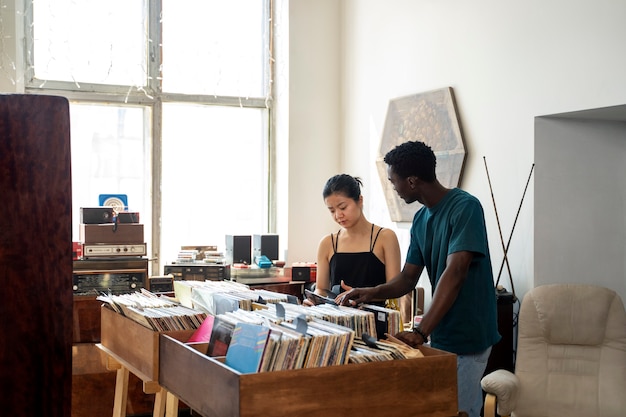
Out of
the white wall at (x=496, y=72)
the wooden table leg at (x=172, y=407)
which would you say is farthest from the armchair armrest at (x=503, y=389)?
the wooden table leg at (x=172, y=407)

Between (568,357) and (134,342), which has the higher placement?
(134,342)

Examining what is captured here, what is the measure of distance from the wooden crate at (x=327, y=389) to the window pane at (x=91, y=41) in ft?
13.5

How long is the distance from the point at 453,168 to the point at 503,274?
0.77 metres

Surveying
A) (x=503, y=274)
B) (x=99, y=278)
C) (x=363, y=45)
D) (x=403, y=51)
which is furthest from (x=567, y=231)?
(x=99, y=278)

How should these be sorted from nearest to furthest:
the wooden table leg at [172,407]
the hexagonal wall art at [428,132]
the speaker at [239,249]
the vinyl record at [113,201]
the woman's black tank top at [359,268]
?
the wooden table leg at [172,407]
the woman's black tank top at [359,268]
the hexagonal wall art at [428,132]
the vinyl record at [113,201]
the speaker at [239,249]

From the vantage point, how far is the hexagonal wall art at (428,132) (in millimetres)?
4695

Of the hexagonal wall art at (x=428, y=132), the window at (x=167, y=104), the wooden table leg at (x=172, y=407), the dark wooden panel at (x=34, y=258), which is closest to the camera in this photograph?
the dark wooden panel at (x=34, y=258)

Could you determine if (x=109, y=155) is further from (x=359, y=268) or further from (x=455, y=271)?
(x=455, y=271)

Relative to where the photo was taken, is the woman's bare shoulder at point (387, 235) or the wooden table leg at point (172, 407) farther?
the woman's bare shoulder at point (387, 235)

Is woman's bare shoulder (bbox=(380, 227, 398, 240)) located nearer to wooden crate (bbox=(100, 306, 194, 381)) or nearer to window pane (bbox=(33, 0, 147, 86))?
wooden crate (bbox=(100, 306, 194, 381))

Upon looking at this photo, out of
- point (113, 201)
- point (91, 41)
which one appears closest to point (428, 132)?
point (113, 201)

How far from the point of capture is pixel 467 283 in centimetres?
257

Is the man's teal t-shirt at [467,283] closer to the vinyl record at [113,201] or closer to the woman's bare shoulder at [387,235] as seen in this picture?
the woman's bare shoulder at [387,235]

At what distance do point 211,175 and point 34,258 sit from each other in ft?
19.0
